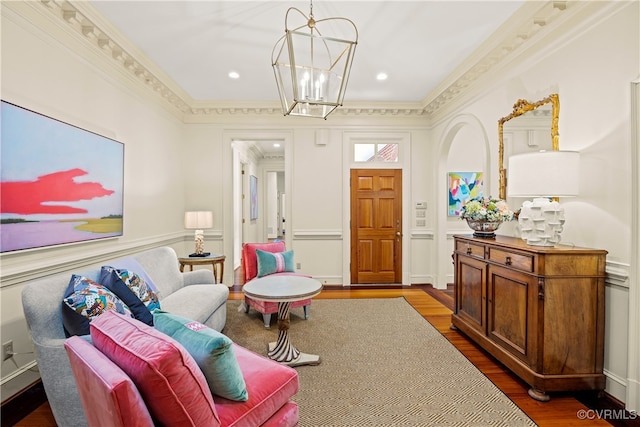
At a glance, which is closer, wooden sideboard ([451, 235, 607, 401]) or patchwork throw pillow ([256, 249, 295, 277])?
wooden sideboard ([451, 235, 607, 401])

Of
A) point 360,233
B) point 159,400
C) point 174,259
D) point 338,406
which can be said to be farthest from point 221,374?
point 360,233

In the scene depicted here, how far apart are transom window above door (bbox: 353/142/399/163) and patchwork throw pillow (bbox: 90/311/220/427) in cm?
436

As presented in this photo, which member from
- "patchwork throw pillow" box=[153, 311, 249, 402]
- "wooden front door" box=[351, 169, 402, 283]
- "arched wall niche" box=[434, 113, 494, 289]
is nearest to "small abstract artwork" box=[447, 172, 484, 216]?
"arched wall niche" box=[434, 113, 494, 289]

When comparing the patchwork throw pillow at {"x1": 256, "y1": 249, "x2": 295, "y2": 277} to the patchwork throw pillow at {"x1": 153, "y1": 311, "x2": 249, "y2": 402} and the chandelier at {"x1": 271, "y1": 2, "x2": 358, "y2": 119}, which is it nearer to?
the chandelier at {"x1": 271, "y1": 2, "x2": 358, "y2": 119}

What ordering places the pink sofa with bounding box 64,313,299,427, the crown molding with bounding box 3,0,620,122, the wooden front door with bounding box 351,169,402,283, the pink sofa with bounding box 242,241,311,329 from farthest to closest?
1. the wooden front door with bounding box 351,169,402,283
2. the pink sofa with bounding box 242,241,311,329
3. the crown molding with bounding box 3,0,620,122
4. the pink sofa with bounding box 64,313,299,427

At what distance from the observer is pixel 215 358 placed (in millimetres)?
1177

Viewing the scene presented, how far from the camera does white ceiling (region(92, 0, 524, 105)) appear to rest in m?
2.46

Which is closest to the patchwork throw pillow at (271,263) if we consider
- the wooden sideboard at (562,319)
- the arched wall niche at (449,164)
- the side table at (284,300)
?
the side table at (284,300)

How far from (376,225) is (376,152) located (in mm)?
1215

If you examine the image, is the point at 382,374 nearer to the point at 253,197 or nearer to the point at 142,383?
the point at 142,383

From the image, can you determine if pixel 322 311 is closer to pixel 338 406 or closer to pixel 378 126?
pixel 338 406

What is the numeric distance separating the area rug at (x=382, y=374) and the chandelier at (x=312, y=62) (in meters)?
1.94

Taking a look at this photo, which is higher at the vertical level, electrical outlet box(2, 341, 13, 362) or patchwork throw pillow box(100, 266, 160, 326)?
patchwork throw pillow box(100, 266, 160, 326)

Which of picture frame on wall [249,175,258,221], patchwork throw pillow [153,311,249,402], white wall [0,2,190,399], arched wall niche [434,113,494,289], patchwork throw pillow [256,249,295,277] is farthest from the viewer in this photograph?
picture frame on wall [249,175,258,221]
